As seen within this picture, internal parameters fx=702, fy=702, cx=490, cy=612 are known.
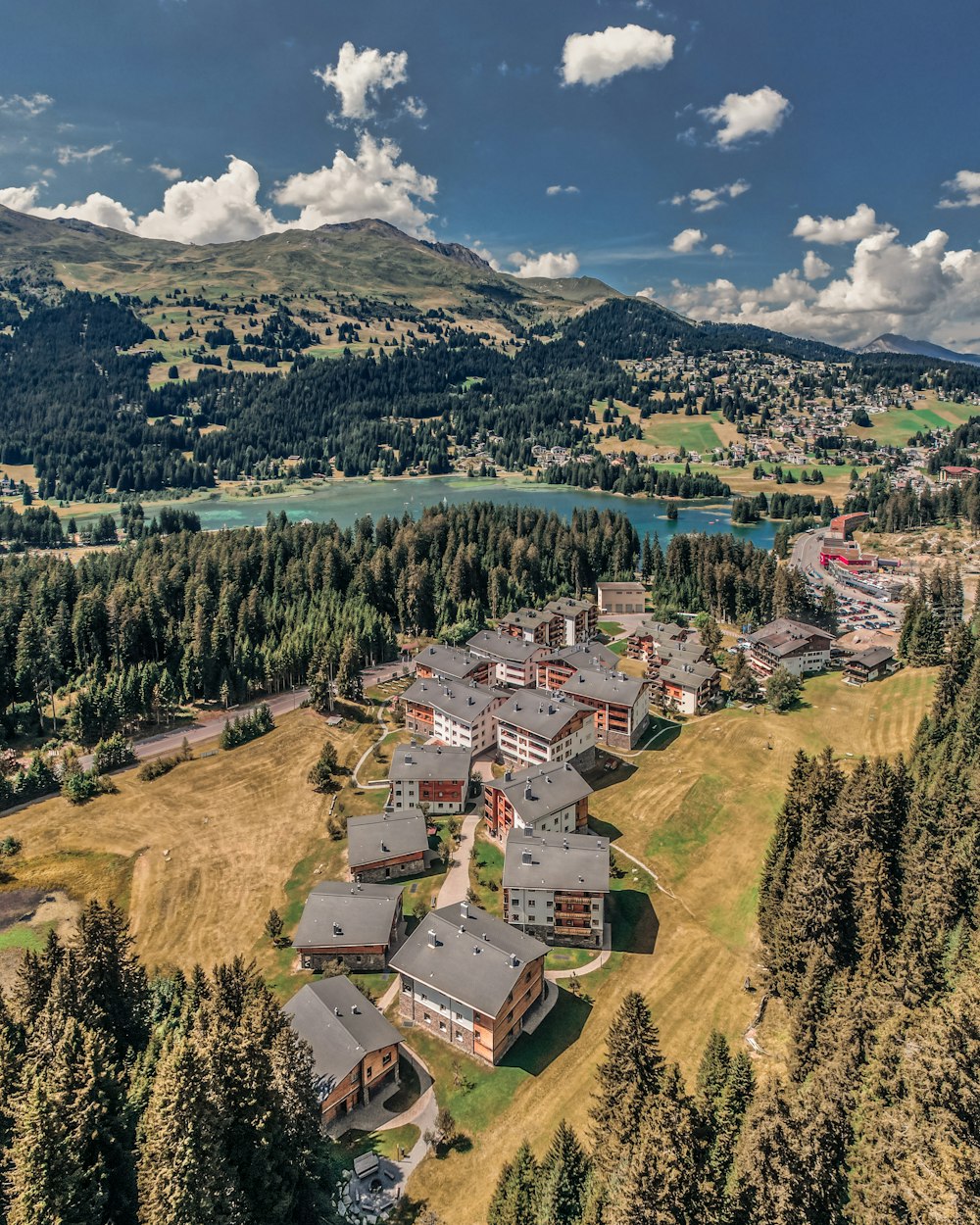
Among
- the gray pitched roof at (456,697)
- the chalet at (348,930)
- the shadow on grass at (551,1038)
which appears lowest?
the shadow on grass at (551,1038)

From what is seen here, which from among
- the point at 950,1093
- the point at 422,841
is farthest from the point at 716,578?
the point at 950,1093

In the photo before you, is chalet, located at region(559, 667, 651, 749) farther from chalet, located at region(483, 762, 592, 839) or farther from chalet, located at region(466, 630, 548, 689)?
chalet, located at region(483, 762, 592, 839)

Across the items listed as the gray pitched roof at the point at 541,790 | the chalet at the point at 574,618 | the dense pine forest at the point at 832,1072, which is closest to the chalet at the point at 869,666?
the chalet at the point at 574,618

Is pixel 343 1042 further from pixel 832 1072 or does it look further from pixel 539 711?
pixel 539 711

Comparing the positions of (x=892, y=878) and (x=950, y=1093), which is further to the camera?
(x=892, y=878)

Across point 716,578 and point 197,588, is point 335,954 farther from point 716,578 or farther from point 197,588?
point 716,578

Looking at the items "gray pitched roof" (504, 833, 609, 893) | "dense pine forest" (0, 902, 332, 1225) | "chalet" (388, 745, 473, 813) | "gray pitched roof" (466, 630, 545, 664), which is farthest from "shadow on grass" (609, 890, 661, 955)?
"gray pitched roof" (466, 630, 545, 664)

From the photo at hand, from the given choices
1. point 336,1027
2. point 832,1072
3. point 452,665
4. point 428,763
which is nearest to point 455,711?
point 428,763

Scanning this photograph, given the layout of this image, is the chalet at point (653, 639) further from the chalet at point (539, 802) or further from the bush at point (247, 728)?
the bush at point (247, 728)
